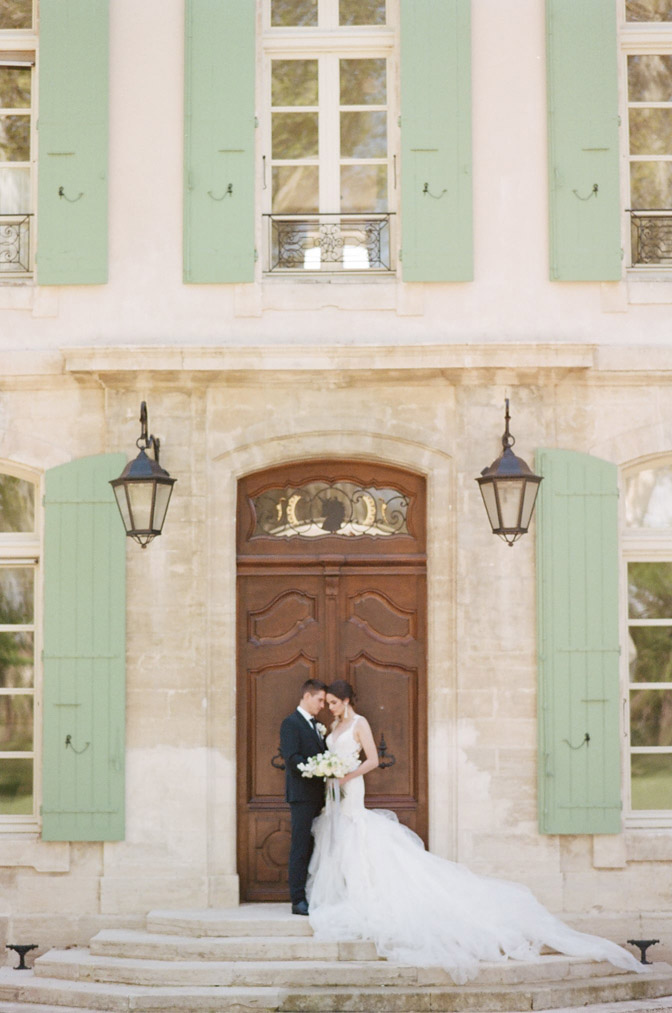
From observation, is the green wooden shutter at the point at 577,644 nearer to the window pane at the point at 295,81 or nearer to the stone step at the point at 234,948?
the stone step at the point at 234,948

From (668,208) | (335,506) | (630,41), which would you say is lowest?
(335,506)

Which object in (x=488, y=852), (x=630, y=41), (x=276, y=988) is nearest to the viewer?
(x=276, y=988)

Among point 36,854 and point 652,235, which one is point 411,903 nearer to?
point 36,854

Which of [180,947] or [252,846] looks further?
[252,846]

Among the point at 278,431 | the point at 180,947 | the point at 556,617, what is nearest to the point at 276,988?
the point at 180,947

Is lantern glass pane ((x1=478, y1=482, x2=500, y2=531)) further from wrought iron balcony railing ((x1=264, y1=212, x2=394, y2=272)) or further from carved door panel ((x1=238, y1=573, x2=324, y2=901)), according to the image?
wrought iron balcony railing ((x1=264, y1=212, x2=394, y2=272))

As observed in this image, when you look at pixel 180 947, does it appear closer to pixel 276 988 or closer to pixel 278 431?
pixel 276 988

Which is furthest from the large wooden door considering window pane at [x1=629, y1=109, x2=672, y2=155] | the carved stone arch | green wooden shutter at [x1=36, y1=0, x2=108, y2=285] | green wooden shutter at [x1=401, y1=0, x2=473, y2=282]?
window pane at [x1=629, y1=109, x2=672, y2=155]

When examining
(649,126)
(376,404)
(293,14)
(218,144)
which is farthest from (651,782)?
(293,14)

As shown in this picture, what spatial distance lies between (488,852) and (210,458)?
2.80 metres

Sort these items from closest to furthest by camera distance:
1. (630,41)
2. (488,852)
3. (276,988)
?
(276,988) < (488,852) < (630,41)

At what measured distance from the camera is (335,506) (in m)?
8.76

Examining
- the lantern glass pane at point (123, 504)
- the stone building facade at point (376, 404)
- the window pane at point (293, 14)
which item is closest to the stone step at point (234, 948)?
the stone building facade at point (376, 404)

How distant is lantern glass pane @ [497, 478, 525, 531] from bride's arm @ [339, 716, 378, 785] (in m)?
1.42
